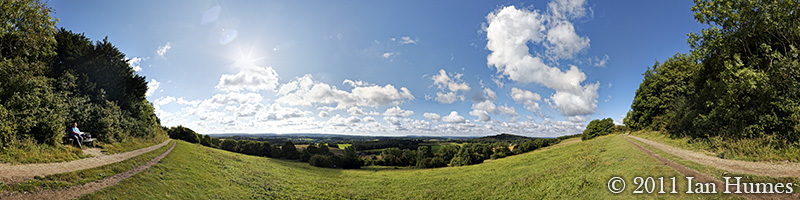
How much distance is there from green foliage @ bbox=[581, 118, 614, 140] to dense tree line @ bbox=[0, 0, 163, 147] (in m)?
91.0

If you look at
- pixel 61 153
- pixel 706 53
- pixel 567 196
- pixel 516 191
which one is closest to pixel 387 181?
pixel 516 191

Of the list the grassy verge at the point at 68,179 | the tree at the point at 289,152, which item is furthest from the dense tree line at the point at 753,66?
the tree at the point at 289,152

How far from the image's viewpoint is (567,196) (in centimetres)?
1457

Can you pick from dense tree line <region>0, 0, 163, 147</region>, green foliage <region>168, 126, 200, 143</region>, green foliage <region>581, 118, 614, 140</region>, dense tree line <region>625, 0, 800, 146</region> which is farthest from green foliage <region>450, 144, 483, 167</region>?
green foliage <region>168, 126, 200, 143</region>

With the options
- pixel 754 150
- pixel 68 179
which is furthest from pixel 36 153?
pixel 754 150

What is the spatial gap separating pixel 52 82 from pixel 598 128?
96538 mm

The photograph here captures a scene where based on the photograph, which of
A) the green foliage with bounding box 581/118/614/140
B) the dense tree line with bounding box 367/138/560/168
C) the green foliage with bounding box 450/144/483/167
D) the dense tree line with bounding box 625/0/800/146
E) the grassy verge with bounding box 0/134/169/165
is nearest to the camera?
the grassy verge with bounding box 0/134/169/165

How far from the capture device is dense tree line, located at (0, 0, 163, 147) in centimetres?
1669

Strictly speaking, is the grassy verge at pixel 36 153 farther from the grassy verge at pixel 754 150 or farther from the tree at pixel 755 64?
the tree at pixel 755 64

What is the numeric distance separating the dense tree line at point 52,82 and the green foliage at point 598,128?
91.0 meters

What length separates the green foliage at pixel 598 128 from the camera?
218 ft

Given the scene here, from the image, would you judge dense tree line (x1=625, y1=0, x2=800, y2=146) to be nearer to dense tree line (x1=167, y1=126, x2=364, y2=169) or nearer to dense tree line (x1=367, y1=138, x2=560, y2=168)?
dense tree line (x1=367, y1=138, x2=560, y2=168)

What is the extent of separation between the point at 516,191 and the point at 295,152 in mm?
58820

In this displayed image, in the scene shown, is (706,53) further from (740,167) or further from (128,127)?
(128,127)
